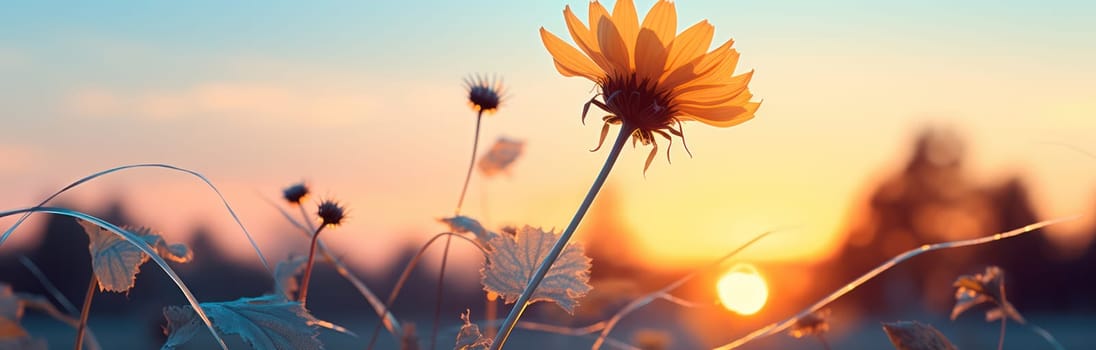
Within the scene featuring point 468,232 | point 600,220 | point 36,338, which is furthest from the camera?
point 600,220

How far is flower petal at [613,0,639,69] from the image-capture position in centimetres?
52

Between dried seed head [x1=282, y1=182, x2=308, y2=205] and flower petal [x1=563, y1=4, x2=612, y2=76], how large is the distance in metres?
0.44

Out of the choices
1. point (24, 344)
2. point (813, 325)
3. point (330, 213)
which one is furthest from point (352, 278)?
point (813, 325)

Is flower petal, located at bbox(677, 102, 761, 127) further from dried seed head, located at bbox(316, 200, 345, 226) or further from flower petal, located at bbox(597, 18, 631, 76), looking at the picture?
dried seed head, located at bbox(316, 200, 345, 226)

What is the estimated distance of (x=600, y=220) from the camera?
78.3 ft

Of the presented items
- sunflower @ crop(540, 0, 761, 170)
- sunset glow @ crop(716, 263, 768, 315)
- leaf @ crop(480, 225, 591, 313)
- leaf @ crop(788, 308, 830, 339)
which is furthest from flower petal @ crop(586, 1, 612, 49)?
leaf @ crop(788, 308, 830, 339)

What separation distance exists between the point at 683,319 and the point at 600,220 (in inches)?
129

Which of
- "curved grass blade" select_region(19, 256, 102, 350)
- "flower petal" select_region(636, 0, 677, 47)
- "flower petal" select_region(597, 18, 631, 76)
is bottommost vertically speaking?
"curved grass blade" select_region(19, 256, 102, 350)

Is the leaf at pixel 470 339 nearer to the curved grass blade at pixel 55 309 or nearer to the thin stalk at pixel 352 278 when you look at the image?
the thin stalk at pixel 352 278

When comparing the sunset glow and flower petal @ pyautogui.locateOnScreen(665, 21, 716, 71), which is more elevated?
flower petal @ pyautogui.locateOnScreen(665, 21, 716, 71)

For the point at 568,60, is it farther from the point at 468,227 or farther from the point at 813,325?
the point at 813,325

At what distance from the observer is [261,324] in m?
0.43

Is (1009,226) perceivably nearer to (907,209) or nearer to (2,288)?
(907,209)

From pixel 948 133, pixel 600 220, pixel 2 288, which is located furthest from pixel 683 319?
pixel 2 288
